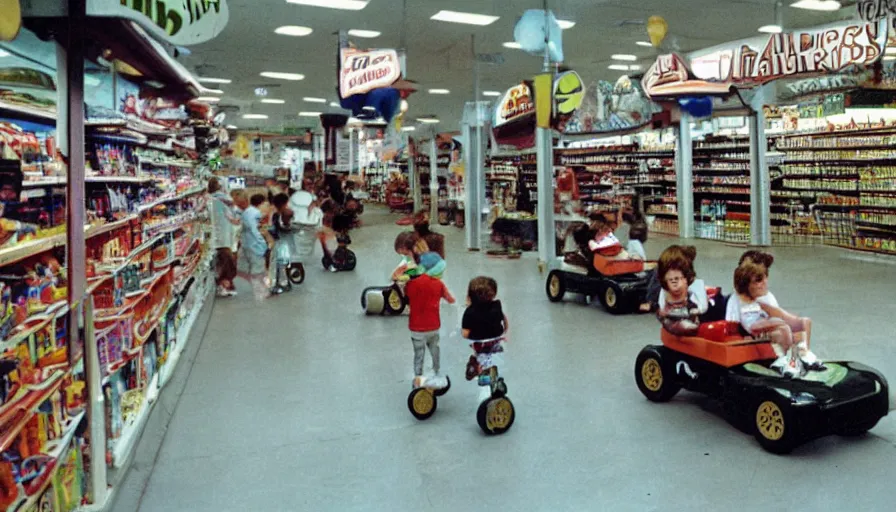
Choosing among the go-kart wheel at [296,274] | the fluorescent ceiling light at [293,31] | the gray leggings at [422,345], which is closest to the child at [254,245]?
the go-kart wheel at [296,274]

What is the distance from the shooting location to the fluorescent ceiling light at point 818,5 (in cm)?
1132

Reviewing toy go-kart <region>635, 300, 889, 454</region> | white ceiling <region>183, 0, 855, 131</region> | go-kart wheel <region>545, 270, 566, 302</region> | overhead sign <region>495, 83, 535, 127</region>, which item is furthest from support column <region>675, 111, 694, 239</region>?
toy go-kart <region>635, 300, 889, 454</region>

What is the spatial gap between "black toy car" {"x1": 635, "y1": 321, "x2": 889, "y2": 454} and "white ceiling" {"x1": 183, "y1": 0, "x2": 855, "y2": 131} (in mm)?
7428

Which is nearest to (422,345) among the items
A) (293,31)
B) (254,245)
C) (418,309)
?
(418,309)

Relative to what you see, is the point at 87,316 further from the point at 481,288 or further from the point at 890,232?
the point at 890,232

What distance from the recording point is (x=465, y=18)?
39.1ft

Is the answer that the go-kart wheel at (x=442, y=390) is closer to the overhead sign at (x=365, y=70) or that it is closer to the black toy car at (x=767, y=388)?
the black toy car at (x=767, y=388)

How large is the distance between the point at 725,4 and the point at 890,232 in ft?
18.2

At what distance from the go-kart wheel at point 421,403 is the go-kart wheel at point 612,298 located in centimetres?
406

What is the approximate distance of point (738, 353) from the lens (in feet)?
15.2

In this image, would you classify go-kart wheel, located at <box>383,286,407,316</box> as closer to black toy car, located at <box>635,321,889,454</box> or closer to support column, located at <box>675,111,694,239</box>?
black toy car, located at <box>635,321,889,454</box>

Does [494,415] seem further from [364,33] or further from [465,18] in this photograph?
[364,33]

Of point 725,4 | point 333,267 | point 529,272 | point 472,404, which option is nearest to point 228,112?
point 333,267

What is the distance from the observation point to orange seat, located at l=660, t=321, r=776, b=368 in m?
4.62
